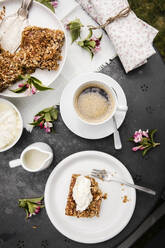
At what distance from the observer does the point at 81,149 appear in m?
1.53

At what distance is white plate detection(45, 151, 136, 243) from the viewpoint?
145 centimetres

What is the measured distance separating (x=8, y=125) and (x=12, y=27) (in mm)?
515

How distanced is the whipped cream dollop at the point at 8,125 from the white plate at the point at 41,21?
0.29ft

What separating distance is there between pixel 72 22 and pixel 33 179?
0.88 m

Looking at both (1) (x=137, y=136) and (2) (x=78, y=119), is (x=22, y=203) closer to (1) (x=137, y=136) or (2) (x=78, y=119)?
(2) (x=78, y=119)

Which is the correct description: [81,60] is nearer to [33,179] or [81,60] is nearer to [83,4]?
[83,4]

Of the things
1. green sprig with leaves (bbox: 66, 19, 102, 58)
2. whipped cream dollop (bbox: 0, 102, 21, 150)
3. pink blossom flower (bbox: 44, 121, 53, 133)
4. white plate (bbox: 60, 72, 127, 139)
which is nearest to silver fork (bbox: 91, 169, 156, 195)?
white plate (bbox: 60, 72, 127, 139)

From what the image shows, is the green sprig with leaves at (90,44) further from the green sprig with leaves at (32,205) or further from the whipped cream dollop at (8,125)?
the green sprig with leaves at (32,205)

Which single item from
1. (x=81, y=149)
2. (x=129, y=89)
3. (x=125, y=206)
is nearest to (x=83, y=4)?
(x=129, y=89)

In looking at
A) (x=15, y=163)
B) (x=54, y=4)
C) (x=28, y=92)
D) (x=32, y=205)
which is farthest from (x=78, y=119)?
(x=54, y=4)

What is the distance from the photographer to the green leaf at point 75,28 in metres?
1.46

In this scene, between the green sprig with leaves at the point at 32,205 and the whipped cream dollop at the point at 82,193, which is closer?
the whipped cream dollop at the point at 82,193

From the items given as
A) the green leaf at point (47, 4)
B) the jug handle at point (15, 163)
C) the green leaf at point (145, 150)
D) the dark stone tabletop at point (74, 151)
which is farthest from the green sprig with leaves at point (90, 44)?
the jug handle at point (15, 163)

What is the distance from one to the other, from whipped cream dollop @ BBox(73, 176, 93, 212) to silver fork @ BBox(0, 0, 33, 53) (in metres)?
0.79
